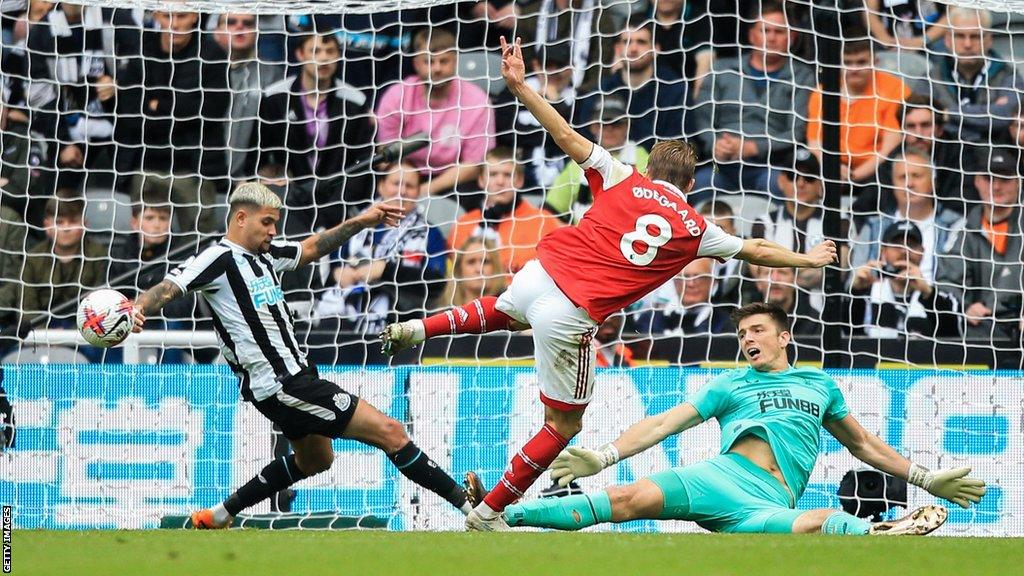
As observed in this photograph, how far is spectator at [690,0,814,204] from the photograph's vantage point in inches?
386

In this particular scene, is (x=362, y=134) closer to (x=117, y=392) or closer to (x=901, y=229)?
(x=117, y=392)

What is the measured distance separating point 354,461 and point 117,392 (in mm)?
1471

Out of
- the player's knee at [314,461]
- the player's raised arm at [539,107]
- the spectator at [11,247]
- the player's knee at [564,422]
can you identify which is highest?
the spectator at [11,247]

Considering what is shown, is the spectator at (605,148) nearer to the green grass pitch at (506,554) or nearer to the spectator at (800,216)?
the spectator at (800,216)

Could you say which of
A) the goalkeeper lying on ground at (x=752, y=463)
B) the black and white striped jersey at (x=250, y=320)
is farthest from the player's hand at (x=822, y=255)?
the black and white striped jersey at (x=250, y=320)

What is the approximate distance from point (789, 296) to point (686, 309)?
683 millimetres

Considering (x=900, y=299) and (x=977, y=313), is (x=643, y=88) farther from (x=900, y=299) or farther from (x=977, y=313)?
(x=977, y=313)

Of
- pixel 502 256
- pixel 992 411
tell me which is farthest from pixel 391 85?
pixel 992 411

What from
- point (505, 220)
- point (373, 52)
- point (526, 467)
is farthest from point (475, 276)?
point (526, 467)

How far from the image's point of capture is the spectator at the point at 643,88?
9.85m

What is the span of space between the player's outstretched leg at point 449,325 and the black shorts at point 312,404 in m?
0.64

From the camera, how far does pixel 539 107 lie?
5867mm

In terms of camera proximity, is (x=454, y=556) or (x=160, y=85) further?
(x=160, y=85)

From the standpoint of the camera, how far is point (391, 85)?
1018 centimetres
